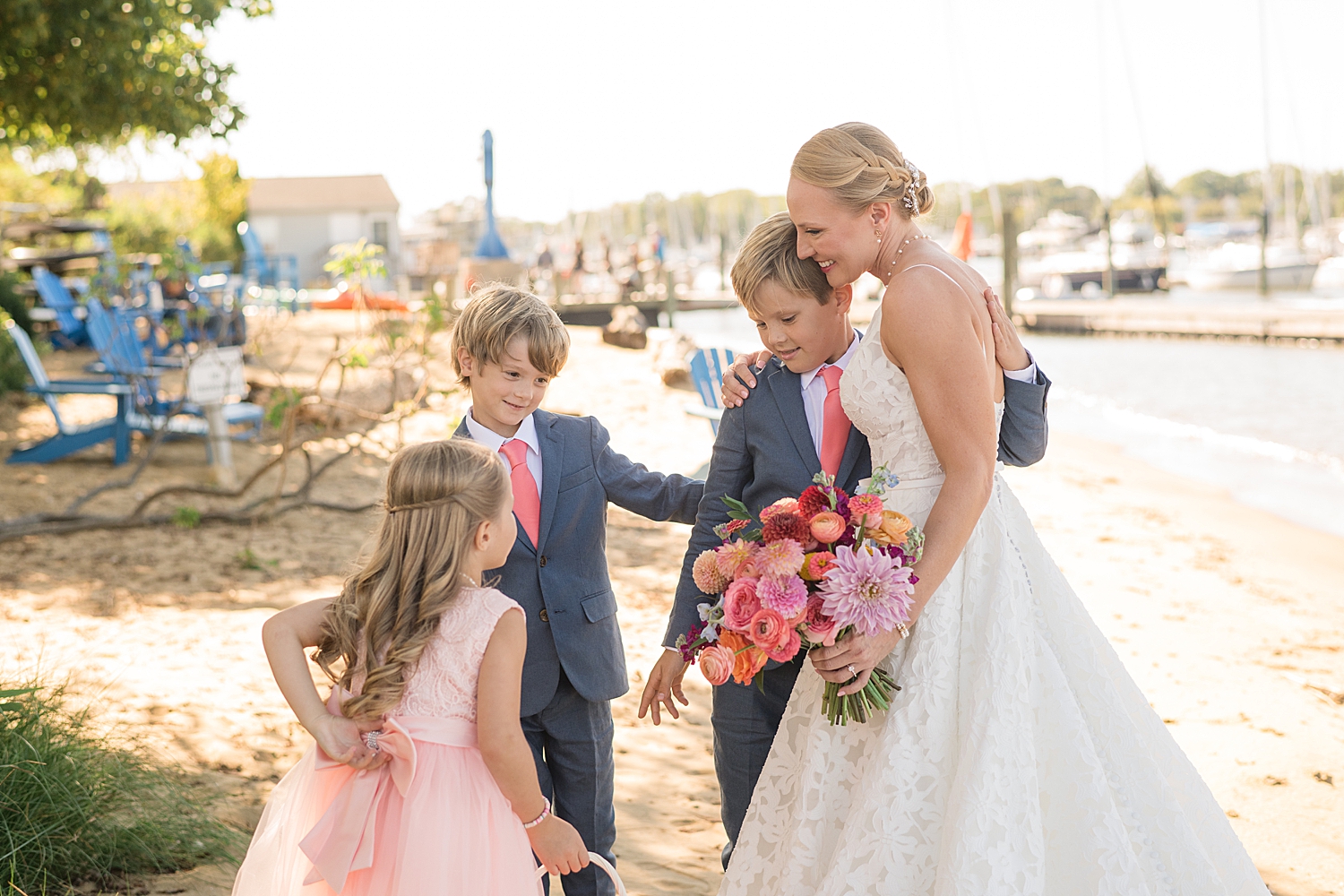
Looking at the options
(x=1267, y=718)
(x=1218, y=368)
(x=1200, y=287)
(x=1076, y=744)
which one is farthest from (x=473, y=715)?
(x=1200, y=287)

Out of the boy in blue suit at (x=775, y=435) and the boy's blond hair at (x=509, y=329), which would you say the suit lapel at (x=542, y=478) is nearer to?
the boy's blond hair at (x=509, y=329)

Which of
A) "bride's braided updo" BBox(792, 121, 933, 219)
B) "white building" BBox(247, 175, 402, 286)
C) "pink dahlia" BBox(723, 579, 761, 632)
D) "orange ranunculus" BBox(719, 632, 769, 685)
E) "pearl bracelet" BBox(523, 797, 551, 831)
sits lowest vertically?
"pearl bracelet" BBox(523, 797, 551, 831)

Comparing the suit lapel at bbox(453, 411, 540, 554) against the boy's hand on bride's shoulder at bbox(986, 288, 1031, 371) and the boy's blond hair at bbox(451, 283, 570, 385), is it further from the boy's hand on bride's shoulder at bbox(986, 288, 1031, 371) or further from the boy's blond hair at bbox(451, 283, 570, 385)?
the boy's hand on bride's shoulder at bbox(986, 288, 1031, 371)

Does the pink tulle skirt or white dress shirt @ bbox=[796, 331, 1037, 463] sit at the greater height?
white dress shirt @ bbox=[796, 331, 1037, 463]

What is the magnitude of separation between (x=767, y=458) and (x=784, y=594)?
65 cm

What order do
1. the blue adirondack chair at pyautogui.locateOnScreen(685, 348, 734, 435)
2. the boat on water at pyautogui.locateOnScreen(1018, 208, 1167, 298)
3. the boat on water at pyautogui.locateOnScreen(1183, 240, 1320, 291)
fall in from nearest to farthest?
the blue adirondack chair at pyautogui.locateOnScreen(685, 348, 734, 435) < the boat on water at pyautogui.locateOnScreen(1183, 240, 1320, 291) < the boat on water at pyautogui.locateOnScreen(1018, 208, 1167, 298)

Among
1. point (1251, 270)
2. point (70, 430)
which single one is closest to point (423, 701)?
point (70, 430)

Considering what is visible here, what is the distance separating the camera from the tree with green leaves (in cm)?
781

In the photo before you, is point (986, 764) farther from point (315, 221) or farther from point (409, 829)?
point (315, 221)

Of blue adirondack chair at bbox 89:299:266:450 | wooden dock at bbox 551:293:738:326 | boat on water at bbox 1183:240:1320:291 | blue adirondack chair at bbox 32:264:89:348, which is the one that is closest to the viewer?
blue adirondack chair at bbox 89:299:266:450

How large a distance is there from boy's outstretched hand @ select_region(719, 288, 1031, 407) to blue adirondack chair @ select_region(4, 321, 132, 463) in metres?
7.21

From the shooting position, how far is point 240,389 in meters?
8.70

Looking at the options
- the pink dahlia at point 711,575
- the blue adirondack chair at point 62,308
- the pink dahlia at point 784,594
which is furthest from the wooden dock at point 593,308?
the pink dahlia at point 784,594

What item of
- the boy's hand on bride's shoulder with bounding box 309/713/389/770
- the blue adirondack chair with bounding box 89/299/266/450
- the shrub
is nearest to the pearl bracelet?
the boy's hand on bride's shoulder with bounding box 309/713/389/770
